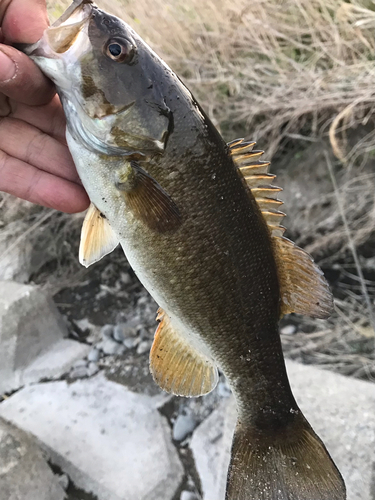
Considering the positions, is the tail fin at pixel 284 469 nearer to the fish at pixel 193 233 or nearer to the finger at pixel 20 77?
the fish at pixel 193 233

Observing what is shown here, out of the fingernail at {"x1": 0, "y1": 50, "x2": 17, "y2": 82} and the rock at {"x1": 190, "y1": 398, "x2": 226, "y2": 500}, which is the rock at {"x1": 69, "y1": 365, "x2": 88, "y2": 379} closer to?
the rock at {"x1": 190, "y1": 398, "x2": 226, "y2": 500}

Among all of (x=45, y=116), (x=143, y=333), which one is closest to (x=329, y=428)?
(x=143, y=333)

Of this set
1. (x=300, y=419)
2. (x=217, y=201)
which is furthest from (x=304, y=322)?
(x=217, y=201)

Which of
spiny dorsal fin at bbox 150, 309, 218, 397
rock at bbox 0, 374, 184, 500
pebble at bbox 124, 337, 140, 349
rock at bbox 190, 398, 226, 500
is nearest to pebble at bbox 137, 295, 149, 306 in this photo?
pebble at bbox 124, 337, 140, 349

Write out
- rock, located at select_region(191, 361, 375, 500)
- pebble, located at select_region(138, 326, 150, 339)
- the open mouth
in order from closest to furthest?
the open mouth → rock, located at select_region(191, 361, 375, 500) → pebble, located at select_region(138, 326, 150, 339)

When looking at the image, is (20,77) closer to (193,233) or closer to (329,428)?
(193,233)

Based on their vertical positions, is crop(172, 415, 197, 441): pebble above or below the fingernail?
below

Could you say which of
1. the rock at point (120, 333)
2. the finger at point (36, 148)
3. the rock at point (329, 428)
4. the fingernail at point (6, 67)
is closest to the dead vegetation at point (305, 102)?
the rock at point (329, 428)
